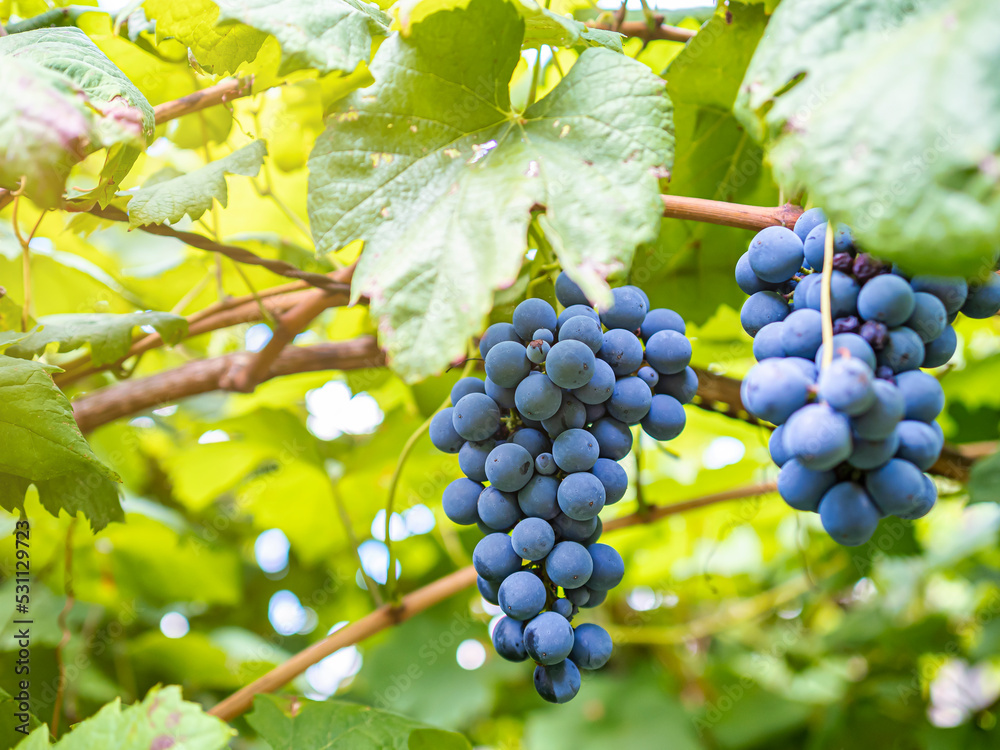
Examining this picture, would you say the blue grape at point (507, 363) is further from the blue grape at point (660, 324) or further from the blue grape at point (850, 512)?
the blue grape at point (850, 512)

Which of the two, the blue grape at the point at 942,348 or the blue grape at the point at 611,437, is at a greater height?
the blue grape at the point at 942,348

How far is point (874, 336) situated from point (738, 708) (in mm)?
1798

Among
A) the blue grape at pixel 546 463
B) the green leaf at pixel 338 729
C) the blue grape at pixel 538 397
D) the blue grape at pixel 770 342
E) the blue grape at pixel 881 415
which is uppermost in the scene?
the blue grape at pixel 881 415

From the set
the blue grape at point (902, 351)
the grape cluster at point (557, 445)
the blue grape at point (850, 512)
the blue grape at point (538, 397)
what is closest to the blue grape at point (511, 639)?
the grape cluster at point (557, 445)

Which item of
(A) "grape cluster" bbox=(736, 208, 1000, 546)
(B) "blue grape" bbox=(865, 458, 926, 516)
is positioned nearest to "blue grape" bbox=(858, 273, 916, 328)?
(A) "grape cluster" bbox=(736, 208, 1000, 546)

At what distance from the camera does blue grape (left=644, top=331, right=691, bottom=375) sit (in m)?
0.71

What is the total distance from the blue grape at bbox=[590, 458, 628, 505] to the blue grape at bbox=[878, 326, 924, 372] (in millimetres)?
261

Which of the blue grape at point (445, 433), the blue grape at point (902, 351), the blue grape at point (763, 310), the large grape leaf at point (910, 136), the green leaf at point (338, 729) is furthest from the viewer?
the green leaf at point (338, 729)

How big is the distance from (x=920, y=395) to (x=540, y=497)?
0.35 m

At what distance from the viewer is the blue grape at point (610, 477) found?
27.1 inches

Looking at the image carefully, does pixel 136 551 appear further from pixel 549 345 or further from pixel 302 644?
pixel 549 345

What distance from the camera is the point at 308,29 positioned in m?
0.67

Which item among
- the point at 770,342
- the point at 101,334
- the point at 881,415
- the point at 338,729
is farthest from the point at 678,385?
the point at 101,334

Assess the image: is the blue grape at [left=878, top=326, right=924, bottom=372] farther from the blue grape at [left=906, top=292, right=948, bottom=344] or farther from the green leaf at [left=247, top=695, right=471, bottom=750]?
the green leaf at [left=247, top=695, right=471, bottom=750]
